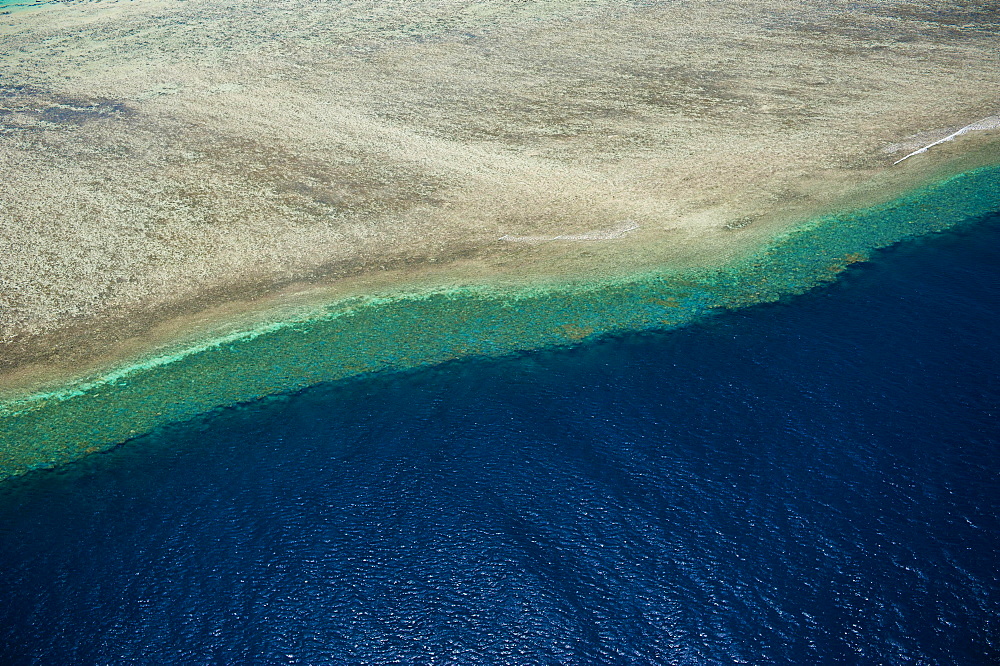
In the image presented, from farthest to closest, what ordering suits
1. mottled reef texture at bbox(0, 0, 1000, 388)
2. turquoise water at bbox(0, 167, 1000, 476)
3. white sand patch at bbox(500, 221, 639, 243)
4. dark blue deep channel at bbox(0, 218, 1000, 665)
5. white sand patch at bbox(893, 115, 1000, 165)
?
white sand patch at bbox(893, 115, 1000, 165)
white sand patch at bbox(500, 221, 639, 243)
mottled reef texture at bbox(0, 0, 1000, 388)
turquoise water at bbox(0, 167, 1000, 476)
dark blue deep channel at bbox(0, 218, 1000, 665)

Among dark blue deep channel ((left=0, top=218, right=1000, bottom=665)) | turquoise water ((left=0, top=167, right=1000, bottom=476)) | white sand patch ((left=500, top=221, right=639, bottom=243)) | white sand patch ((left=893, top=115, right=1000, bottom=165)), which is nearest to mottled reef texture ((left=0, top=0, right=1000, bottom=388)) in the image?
white sand patch ((left=500, top=221, right=639, bottom=243))

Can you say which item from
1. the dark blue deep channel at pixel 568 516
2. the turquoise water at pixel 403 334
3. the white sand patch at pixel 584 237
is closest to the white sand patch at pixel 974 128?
the turquoise water at pixel 403 334

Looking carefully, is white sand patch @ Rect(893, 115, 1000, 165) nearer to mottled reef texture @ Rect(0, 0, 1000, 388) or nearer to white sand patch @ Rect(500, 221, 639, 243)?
mottled reef texture @ Rect(0, 0, 1000, 388)

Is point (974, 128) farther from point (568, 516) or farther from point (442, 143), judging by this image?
point (568, 516)

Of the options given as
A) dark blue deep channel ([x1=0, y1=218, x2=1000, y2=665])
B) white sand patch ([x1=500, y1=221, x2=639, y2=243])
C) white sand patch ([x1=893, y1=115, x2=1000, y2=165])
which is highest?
white sand patch ([x1=893, y1=115, x2=1000, y2=165])

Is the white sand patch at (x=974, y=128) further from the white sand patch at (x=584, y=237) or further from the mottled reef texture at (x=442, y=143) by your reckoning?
the white sand patch at (x=584, y=237)

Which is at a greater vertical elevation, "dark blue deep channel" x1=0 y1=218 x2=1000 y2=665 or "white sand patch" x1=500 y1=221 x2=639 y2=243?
"white sand patch" x1=500 y1=221 x2=639 y2=243
